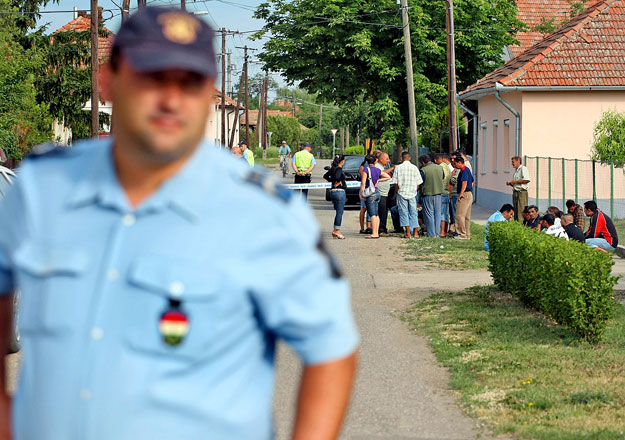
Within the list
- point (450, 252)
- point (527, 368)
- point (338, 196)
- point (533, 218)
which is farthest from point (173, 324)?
point (338, 196)

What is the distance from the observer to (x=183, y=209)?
6.58 feet

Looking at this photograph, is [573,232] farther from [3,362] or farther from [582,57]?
[582,57]

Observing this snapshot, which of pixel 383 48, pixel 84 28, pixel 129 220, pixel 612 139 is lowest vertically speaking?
pixel 129 220

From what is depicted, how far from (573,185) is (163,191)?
2648 cm

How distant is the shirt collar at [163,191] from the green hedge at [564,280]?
729 cm

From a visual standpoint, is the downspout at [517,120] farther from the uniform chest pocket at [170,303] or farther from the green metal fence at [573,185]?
the uniform chest pocket at [170,303]

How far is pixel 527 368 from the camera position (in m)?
8.15

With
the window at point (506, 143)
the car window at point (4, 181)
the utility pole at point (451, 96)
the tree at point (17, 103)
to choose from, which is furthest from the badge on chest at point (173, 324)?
the window at point (506, 143)

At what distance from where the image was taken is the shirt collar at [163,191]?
6.59 ft

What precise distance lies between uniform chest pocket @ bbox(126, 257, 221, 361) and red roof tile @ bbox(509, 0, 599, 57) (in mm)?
40528

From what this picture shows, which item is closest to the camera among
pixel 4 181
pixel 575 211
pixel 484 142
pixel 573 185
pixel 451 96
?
pixel 4 181

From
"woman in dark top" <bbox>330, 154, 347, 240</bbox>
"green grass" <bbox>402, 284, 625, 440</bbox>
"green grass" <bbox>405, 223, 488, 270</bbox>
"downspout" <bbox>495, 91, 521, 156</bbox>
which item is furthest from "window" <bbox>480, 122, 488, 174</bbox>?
"green grass" <bbox>402, 284, 625, 440</bbox>

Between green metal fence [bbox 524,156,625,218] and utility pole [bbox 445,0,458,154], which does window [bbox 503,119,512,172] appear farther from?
green metal fence [bbox 524,156,625,218]

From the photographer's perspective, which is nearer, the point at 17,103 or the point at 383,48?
the point at 17,103
